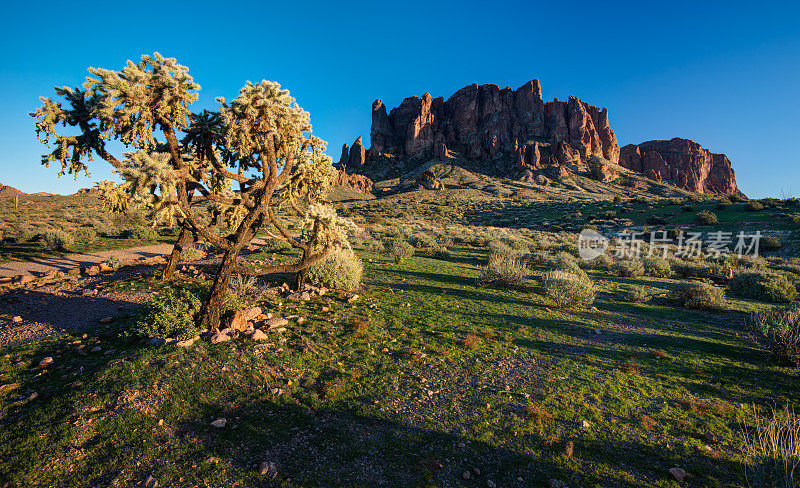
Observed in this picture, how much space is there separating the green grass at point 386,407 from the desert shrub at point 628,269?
10.9m

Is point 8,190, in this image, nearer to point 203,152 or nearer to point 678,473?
point 203,152

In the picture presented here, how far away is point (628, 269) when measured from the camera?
1845 centimetres

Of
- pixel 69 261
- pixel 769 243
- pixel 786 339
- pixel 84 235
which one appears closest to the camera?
pixel 786 339

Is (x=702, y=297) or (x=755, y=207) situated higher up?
(x=755, y=207)

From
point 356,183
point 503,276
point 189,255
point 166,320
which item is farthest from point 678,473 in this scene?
point 356,183

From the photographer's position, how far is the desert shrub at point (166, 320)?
656cm

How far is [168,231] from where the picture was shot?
29.8m

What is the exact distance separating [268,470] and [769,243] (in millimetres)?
45671

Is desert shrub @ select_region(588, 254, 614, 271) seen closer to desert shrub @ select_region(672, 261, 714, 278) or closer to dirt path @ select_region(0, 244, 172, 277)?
desert shrub @ select_region(672, 261, 714, 278)

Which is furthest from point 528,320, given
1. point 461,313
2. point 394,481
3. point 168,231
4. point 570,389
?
point 168,231

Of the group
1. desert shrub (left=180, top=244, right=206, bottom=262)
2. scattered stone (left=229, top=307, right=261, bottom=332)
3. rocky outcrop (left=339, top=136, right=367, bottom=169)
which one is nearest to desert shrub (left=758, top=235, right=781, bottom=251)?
scattered stone (left=229, top=307, right=261, bottom=332)

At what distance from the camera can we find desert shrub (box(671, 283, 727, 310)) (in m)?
12.0

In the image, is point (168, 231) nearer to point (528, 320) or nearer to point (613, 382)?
point (528, 320)

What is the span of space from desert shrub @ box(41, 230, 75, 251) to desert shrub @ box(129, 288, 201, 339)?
732 inches
